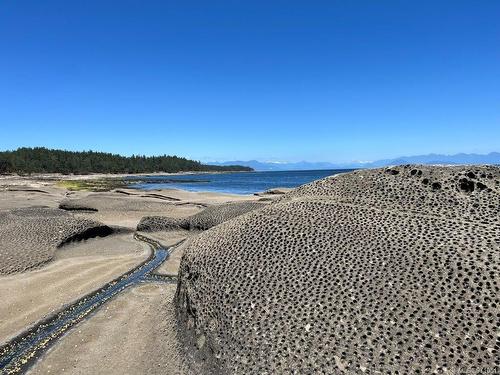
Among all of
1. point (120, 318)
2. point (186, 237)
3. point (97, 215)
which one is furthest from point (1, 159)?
point (120, 318)

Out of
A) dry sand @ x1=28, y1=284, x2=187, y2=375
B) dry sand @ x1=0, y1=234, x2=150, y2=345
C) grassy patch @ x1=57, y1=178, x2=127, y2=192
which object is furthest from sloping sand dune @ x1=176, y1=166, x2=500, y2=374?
grassy patch @ x1=57, y1=178, x2=127, y2=192

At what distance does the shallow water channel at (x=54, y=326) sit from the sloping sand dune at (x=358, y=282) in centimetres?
238

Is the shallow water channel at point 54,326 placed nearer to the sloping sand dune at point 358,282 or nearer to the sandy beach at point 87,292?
the sandy beach at point 87,292

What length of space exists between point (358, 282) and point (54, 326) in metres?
6.02

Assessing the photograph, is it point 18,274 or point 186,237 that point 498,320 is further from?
point 186,237

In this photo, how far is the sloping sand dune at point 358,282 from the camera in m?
5.12

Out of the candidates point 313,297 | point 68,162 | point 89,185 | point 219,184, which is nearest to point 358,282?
point 313,297

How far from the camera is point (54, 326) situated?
25.8ft

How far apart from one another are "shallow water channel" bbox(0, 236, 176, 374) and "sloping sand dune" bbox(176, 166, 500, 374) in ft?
7.81

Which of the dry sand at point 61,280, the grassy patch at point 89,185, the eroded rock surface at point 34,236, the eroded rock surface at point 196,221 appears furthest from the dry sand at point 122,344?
the grassy patch at point 89,185

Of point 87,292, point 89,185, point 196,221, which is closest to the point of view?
point 87,292

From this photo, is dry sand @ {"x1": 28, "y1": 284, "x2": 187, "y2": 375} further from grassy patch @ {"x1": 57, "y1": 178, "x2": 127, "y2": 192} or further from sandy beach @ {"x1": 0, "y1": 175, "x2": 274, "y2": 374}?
grassy patch @ {"x1": 57, "y1": 178, "x2": 127, "y2": 192}

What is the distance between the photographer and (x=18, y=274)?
11.0 metres

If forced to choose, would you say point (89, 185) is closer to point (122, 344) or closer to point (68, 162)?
point (122, 344)
